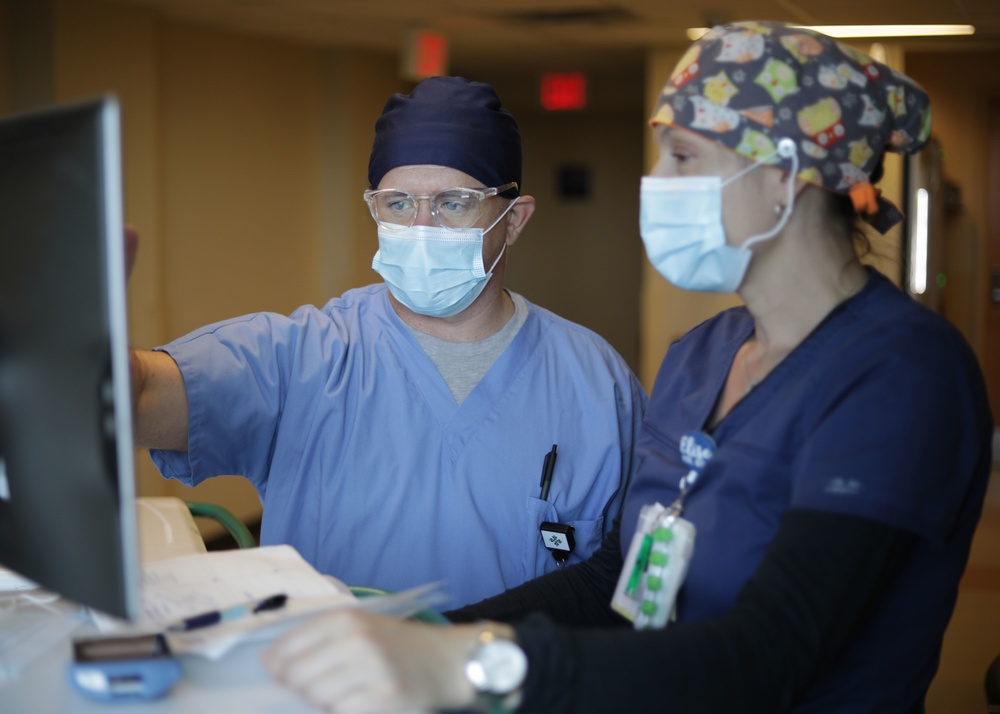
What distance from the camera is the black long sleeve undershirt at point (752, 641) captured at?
900mm

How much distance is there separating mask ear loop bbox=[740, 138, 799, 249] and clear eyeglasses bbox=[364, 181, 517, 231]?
0.74 meters

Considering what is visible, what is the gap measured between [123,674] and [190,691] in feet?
0.19

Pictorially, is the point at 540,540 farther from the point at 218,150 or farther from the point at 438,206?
the point at 218,150

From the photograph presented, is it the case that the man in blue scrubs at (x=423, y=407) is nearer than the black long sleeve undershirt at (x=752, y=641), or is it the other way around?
the black long sleeve undershirt at (x=752, y=641)

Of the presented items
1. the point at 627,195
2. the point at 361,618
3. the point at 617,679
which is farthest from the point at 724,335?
the point at 627,195

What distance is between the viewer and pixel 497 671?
2.86ft

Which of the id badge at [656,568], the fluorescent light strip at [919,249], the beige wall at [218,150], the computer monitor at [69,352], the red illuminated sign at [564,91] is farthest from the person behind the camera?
the red illuminated sign at [564,91]

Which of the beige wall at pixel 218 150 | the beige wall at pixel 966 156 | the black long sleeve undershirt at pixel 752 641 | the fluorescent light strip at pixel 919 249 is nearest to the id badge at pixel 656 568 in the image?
the black long sleeve undershirt at pixel 752 641

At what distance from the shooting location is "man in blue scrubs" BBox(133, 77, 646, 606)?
172 cm

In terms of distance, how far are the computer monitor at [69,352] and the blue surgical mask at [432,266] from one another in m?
0.97

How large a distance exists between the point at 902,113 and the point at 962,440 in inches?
16.1

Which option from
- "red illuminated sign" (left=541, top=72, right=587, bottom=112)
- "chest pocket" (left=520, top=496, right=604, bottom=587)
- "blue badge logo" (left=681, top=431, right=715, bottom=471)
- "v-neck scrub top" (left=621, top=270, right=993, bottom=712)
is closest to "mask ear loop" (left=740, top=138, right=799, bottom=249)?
"v-neck scrub top" (left=621, top=270, right=993, bottom=712)

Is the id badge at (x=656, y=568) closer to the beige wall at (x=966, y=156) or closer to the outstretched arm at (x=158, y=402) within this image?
the outstretched arm at (x=158, y=402)

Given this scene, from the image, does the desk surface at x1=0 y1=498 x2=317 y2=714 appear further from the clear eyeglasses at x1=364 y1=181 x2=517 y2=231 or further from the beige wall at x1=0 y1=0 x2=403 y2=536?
the beige wall at x1=0 y1=0 x2=403 y2=536
